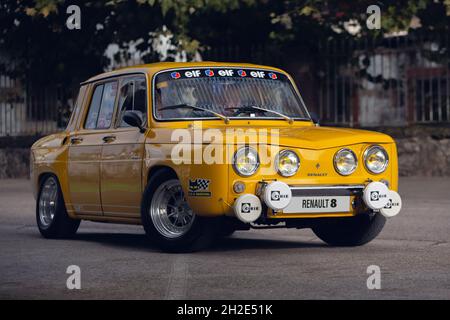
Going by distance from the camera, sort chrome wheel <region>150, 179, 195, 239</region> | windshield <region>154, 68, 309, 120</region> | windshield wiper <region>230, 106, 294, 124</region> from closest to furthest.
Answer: chrome wheel <region>150, 179, 195, 239</region> < windshield <region>154, 68, 309, 120</region> < windshield wiper <region>230, 106, 294, 124</region>

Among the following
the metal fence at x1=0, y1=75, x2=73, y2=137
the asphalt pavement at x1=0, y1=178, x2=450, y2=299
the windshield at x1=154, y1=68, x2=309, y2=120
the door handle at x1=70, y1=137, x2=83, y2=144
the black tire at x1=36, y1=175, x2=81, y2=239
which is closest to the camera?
the asphalt pavement at x1=0, y1=178, x2=450, y2=299

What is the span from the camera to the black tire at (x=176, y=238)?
35.1 feet

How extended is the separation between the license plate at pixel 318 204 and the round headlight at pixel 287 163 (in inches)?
9.2

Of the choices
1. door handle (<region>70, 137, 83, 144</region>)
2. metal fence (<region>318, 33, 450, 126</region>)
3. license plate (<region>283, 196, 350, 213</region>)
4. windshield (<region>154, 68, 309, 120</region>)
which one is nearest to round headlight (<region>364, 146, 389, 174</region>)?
license plate (<region>283, 196, 350, 213</region>)

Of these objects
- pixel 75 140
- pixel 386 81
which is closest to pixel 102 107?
pixel 75 140

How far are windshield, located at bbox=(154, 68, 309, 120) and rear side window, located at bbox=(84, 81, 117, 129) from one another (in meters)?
0.81

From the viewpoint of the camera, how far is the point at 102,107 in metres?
12.6

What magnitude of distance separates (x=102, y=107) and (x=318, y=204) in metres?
2.99

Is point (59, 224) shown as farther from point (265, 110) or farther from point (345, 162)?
point (345, 162)

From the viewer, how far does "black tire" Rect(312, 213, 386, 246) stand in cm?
1139

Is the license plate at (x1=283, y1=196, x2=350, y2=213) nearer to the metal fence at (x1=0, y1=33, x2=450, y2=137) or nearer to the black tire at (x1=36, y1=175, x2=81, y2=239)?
the black tire at (x1=36, y1=175, x2=81, y2=239)

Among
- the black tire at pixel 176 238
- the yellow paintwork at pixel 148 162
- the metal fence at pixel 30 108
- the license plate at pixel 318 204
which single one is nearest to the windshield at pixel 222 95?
the yellow paintwork at pixel 148 162

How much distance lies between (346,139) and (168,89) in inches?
74.5

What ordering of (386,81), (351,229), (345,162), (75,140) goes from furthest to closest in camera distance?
(386,81)
(75,140)
(351,229)
(345,162)
